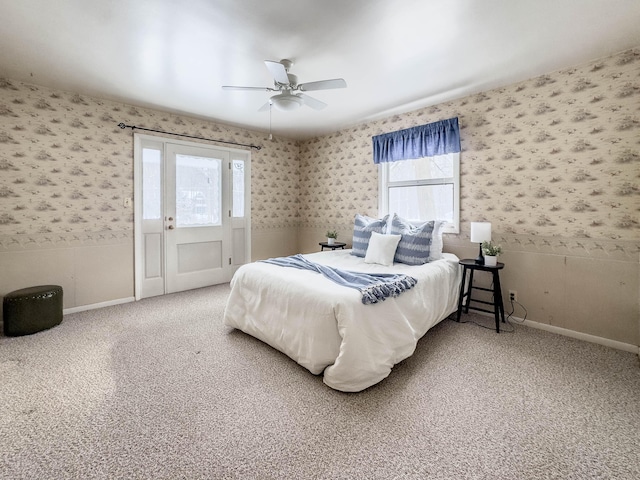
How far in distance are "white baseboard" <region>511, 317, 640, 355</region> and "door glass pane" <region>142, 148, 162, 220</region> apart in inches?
177

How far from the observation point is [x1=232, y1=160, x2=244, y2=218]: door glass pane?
4727 mm

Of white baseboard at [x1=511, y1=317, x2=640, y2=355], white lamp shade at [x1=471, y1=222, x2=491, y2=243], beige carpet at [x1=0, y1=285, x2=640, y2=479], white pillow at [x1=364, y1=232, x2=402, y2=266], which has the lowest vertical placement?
beige carpet at [x1=0, y1=285, x2=640, y2=479]

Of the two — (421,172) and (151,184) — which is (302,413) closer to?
(421,172)

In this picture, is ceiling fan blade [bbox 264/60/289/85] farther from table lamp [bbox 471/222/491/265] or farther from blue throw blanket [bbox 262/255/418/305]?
table lamp [bbox 471/222/491/265]

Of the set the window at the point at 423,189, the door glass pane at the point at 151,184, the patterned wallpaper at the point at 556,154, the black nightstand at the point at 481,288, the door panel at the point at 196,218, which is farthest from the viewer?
the door panel at the point at 196,218

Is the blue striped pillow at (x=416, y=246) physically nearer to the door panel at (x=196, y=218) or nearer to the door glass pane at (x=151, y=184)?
the door panel at (x=196, y=218)

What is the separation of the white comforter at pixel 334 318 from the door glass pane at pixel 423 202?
1.02 m

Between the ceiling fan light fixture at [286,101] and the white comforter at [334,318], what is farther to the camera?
the ceiling fan light fixture at [286,101]

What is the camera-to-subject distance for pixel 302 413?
68.2 inches

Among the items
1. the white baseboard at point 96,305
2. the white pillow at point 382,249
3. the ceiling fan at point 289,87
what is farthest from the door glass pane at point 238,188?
the white pillow at point 382,249

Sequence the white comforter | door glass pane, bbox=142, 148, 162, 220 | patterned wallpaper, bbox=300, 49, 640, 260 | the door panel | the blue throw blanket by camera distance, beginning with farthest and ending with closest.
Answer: the door panel
door glass pane, bbox=142, 148, 162, 220
patterned wallpaper, bbox=300, 49, 640, 260
the blue throw blanket
the white comforter

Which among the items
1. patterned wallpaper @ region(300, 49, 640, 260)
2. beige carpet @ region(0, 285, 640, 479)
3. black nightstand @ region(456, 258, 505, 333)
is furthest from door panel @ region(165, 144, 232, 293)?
black nightstand @ region(456, 258, 505, 333)

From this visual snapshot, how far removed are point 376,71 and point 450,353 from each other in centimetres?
258

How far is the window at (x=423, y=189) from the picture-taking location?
3.56m
